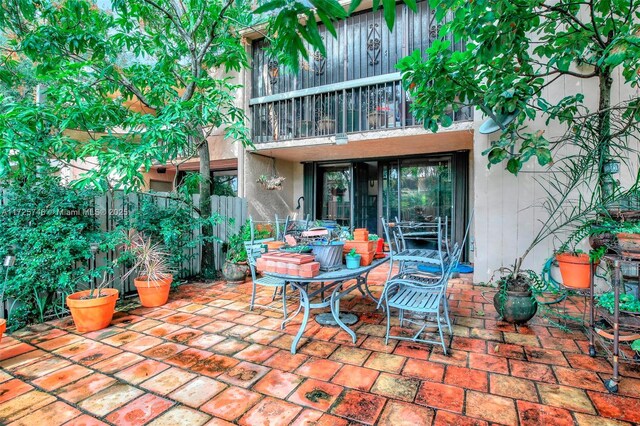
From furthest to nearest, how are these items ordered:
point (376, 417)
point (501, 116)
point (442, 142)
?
point (442, 142), point (501, 116), point (376, 417)

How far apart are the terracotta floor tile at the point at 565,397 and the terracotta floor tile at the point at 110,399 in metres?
2.39

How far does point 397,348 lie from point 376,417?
87 centimetres

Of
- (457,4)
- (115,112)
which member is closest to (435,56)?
(457,4)

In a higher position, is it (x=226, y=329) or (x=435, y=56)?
(x=435, y=56)

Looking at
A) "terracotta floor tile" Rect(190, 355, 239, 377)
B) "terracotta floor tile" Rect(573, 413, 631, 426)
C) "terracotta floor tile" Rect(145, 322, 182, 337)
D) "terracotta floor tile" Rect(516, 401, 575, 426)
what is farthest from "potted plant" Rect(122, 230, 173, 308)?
"terracotta floor tile" Rect(573, 413, 631, 426)

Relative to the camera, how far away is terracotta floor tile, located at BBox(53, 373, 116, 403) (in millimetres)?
1813

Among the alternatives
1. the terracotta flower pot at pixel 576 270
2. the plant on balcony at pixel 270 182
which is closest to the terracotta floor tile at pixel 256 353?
the terracotta flower pot at pixel 576 270

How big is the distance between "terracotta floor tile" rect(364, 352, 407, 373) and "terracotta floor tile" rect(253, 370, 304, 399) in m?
0.53

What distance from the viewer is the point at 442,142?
519 cm

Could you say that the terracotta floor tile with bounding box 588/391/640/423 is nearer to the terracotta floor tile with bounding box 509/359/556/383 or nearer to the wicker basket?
the terracotta floor tile with bounding box 509/359/556/383

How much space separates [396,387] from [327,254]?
1.07 metres

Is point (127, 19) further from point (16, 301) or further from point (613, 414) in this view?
point (613, 414)

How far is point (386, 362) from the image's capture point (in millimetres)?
2180

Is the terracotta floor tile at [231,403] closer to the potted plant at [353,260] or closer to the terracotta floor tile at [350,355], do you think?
the terracotta floor tile at [350,355]
